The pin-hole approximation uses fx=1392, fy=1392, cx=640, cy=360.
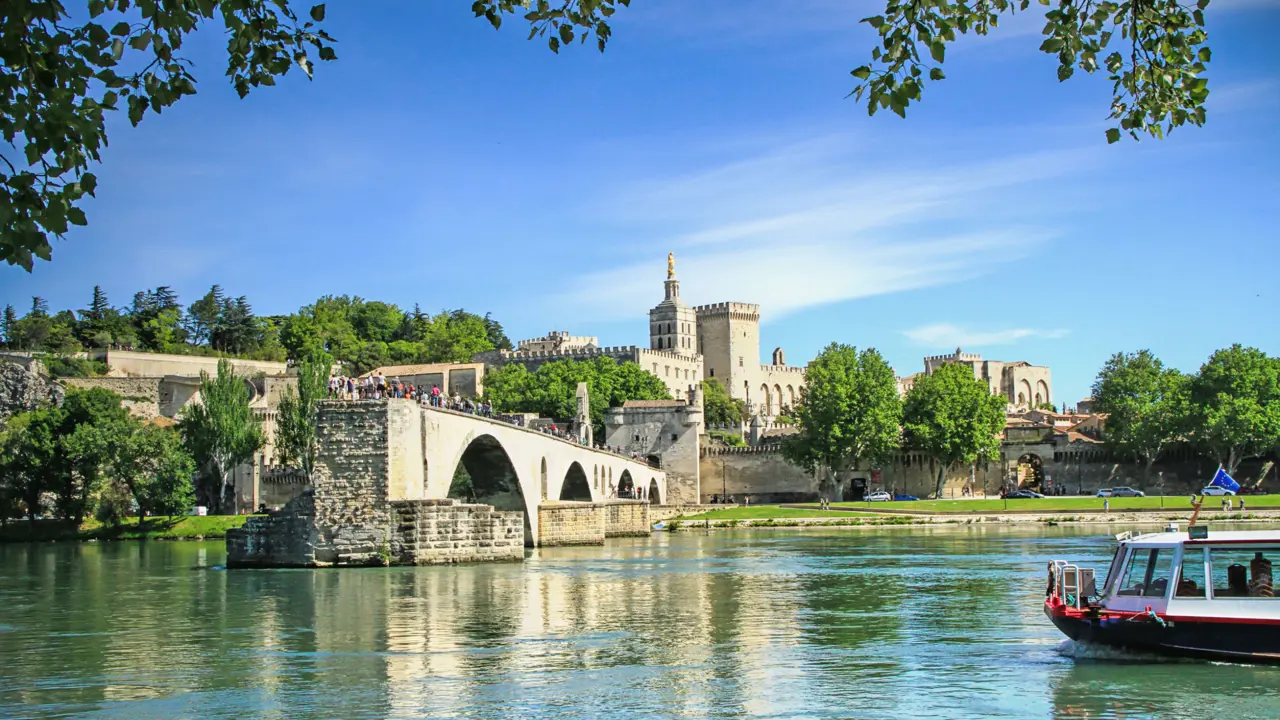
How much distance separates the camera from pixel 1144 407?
8725 cm

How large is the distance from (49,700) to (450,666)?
16.9ft

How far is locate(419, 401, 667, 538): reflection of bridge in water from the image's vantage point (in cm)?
3912

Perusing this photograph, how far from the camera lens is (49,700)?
1686 cm

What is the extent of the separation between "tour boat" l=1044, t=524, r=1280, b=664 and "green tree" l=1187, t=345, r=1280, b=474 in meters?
65.4

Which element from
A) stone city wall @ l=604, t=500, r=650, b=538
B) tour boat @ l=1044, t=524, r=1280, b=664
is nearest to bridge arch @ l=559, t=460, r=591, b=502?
stone city wall @ l=604, t=500, r=650, b=538

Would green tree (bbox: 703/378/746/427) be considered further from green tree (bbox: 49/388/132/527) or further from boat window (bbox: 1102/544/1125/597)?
boat window (bbox: 1102/544/1125/597)

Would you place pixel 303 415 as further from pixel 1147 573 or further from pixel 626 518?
pixel 1147 573

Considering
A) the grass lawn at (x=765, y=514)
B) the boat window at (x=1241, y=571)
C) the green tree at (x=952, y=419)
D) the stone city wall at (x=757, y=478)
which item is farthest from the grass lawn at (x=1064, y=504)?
the boat window at (x=1241, y=571)

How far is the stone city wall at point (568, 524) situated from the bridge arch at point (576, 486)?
27.6 feet

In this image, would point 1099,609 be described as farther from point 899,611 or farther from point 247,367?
point 247,367

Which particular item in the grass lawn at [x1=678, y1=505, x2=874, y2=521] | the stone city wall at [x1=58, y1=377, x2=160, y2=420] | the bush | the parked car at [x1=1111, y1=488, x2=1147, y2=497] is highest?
the stone city wall at [x1=58, y1=377, x2=160, y2=420]

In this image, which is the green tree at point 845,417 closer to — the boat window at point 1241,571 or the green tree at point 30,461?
the green tree at point 30,461

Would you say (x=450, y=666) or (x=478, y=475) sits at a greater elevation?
(x=478, y=475)

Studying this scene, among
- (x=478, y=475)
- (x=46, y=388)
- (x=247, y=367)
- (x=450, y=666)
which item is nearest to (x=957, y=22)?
(x=450, y=666)
